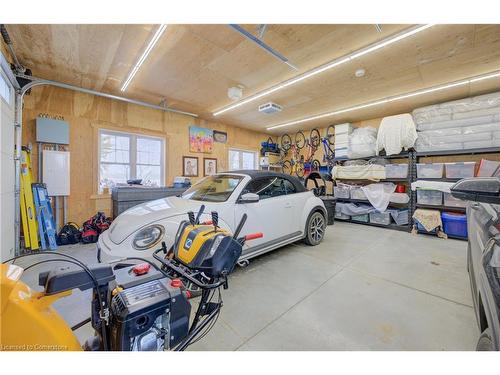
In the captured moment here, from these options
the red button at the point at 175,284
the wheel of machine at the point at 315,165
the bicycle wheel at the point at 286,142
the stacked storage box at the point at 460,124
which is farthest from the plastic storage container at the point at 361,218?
the red button at the point at 175,284

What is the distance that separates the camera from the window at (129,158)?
15.1ft

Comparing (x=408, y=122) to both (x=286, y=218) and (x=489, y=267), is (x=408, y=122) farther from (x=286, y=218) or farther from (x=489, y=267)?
(x=489, y=267)

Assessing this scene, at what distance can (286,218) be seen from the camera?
3.12 m

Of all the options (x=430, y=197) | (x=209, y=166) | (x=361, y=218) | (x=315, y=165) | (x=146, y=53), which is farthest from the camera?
(x=315, y=165)

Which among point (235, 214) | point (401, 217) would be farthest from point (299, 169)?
point (235, 214)

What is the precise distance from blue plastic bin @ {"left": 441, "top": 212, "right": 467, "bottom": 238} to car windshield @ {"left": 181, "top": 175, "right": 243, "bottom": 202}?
4522mm

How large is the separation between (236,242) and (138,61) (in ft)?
10.5

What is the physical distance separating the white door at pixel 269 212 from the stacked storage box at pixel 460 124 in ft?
12.3

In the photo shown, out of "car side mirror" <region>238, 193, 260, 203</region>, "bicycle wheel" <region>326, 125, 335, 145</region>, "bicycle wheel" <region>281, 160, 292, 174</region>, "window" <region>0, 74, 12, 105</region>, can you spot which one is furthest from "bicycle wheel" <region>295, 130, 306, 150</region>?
"window" <region>0, 74, 12, 105</region>

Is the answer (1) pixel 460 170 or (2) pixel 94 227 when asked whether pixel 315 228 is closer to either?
(1) pixel 460 170

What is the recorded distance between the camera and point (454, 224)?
13.6 ft

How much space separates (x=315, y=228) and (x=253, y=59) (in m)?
2.98

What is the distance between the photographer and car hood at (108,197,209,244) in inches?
79.2

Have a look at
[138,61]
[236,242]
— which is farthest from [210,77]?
[236,242]
